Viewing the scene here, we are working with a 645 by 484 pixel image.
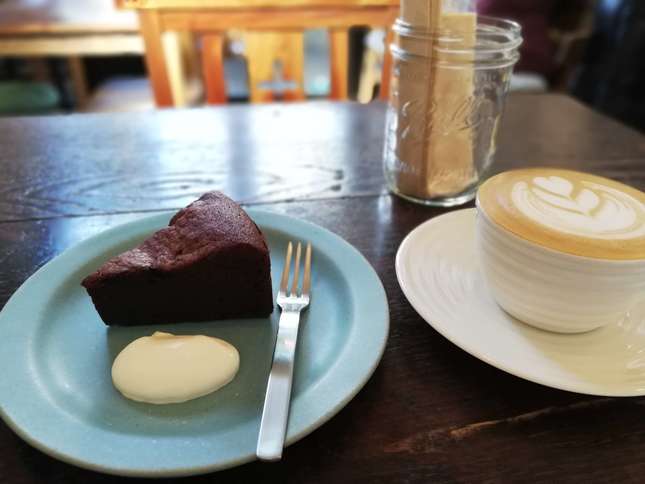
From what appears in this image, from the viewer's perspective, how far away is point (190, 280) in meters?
0.53

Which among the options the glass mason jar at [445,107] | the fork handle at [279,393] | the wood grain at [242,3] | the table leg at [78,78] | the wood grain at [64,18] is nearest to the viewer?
the fork handle at [279,393]

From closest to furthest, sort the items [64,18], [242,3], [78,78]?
[242,3], [64,18], [78,78]

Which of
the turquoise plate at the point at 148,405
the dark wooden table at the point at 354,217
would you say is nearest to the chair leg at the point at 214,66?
the dark wooden table at the point at 354,217

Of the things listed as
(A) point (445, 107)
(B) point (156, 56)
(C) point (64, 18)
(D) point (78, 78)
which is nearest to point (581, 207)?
(A) point (445, 107)

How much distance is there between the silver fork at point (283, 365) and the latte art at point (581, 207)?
0.83 ft

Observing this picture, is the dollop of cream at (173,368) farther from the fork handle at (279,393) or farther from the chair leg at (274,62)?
the chair leg at (274,62)

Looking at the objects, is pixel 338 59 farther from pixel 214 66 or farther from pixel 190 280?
pixel 190 280

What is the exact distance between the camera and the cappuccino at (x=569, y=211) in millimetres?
445

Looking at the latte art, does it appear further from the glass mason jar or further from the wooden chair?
the wooden chair

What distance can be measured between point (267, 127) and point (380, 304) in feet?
2.37

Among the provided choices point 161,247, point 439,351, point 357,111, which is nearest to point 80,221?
point 161,247

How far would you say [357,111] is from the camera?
1227 millimetres

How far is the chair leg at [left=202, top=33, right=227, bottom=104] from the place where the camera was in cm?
143

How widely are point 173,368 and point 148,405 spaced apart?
37 millimetres
